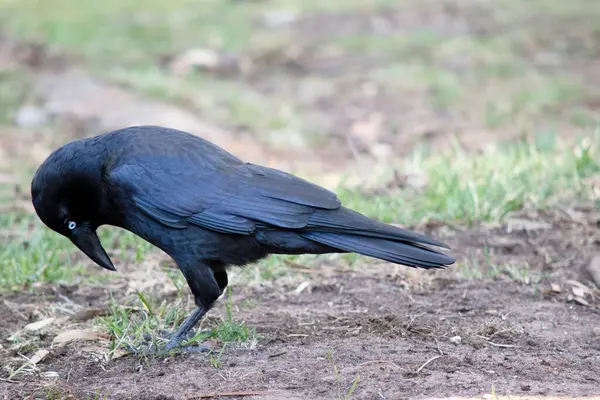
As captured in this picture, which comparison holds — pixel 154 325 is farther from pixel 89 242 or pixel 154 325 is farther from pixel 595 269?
pixel 595 269

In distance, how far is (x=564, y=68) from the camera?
10719 mm

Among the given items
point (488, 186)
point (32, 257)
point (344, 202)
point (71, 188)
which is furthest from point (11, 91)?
point (71, 188)

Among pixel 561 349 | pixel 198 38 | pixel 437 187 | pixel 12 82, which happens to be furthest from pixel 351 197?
pixel 198 38

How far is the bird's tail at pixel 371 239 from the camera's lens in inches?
158

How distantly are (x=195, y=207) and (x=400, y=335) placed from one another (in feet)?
3.66

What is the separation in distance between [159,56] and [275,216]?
746 cm

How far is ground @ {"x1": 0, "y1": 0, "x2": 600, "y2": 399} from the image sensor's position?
4.02m

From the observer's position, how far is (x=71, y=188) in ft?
14.4

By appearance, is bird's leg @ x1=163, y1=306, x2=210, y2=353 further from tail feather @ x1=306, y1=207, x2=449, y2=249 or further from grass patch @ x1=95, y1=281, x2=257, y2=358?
tail feather @ x1=306, y1=207, x2=449, y2=249

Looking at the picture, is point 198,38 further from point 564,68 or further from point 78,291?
point 78,291

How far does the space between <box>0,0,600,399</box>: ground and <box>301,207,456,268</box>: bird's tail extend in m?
0.43

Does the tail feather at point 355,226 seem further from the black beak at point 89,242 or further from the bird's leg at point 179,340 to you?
the black beak at point 89,242

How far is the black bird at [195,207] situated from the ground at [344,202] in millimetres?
408

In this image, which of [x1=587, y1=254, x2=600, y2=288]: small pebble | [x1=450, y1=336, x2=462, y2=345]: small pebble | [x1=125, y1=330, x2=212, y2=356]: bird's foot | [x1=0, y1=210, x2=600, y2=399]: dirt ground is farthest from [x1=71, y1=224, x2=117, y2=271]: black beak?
[x1=587, y1=254, x2=600, y2=288]: small pebble
